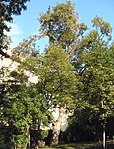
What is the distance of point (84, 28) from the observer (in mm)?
29125

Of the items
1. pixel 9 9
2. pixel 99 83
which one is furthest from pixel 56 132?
pixel 9 9

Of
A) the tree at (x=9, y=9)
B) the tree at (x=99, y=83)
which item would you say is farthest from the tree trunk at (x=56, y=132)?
the tree at (x=9, y=9)

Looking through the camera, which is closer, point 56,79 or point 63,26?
point 56,79

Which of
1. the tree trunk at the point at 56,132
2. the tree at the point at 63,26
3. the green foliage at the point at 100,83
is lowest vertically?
the tree trunk at the point at 56,132

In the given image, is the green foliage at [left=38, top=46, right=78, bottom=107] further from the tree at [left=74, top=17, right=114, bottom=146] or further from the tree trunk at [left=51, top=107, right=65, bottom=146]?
the tree trunk at [left=51, top=107, right=65, bottom=146]

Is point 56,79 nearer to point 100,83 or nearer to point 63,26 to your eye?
point 100,83

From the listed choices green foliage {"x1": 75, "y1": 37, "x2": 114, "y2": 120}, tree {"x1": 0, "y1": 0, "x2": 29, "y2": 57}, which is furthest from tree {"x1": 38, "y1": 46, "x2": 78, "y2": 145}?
tree {"x1": 0, "y1": 0, "x2": 29, "y2": 57}

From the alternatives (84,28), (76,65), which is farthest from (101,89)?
(84,28)

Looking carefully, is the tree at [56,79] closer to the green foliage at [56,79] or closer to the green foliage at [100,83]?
the green foliage at [56,79]

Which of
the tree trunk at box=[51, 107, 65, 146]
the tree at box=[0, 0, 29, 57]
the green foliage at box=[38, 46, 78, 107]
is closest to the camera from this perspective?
the tree at box=[0, 0, 29, 57]

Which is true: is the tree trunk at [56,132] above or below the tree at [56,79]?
below

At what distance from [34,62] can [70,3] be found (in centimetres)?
848

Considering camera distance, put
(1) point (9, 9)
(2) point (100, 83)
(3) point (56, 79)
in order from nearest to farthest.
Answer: (1) point (9, 9)
(3) point (56, 79)
(2) point (100, 83)

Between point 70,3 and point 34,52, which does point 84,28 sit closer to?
point 70,3
